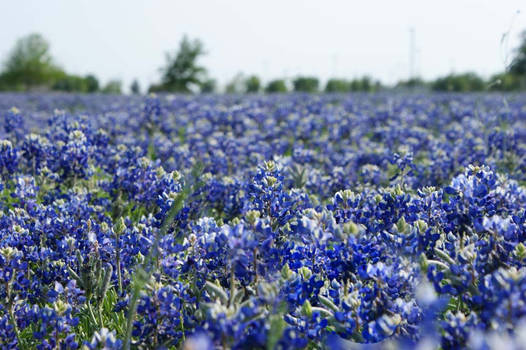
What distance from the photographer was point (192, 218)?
12.6ft

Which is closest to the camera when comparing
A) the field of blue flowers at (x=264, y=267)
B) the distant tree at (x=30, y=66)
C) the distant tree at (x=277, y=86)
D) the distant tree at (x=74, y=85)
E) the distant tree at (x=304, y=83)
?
the field of blue flowers at (x=264, y=267)

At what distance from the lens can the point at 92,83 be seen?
1946 inches

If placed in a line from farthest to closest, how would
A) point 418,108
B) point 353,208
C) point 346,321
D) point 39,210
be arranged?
point 418,108 → point 39,210 → point 353,208 → point 346,321

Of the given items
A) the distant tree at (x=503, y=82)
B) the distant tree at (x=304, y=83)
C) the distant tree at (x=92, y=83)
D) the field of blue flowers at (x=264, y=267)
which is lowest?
the field of blue flowers at (x=264, y=267)

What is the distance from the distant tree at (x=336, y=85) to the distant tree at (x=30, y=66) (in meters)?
37.0

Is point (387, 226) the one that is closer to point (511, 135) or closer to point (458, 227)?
point (458, 227)

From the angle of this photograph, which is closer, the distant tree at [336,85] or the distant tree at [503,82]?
the distant tree at [503,82]

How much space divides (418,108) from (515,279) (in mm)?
11881

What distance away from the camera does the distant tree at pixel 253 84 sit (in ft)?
137

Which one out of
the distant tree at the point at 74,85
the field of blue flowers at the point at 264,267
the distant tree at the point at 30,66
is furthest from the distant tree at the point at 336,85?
the distant tree at the point at 30,66

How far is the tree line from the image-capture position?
34.3 metres

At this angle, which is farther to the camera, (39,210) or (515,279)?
(39,210)

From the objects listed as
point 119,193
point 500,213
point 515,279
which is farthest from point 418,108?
point 515,279

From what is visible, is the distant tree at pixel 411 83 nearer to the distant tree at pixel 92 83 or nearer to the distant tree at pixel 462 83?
the distant tree at pixel 462 83
